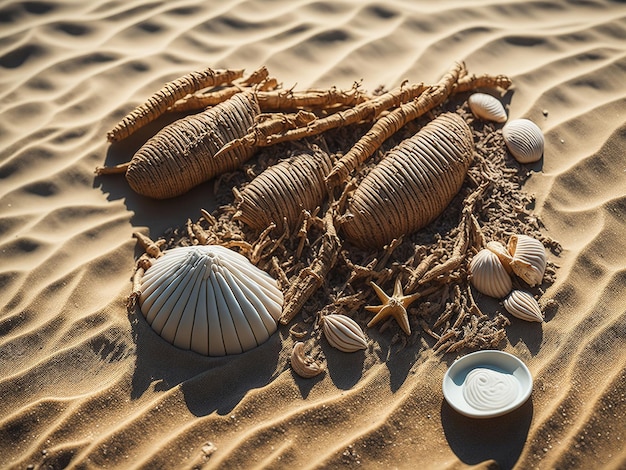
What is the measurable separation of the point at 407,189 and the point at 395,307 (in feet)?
1.99

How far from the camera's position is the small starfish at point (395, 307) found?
8.51 ft

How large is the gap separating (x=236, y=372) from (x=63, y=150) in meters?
1.95

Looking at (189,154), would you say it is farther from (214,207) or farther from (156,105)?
(156,105)

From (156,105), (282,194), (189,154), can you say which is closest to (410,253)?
(282,194)

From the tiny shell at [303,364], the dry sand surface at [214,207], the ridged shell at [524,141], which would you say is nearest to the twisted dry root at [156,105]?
the dry sand surface at [214,207]

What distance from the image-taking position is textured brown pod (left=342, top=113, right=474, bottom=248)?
282 centimetres

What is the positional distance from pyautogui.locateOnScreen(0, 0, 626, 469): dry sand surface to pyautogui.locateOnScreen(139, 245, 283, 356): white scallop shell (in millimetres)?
78

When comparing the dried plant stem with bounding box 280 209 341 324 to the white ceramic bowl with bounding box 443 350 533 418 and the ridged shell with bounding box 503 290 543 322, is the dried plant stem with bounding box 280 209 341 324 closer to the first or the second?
the white ceramic bowl with bounding box 443 350 533 418

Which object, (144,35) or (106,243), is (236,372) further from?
(144,35)

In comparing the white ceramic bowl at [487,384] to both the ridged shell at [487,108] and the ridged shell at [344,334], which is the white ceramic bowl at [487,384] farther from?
the ridged shell at [487,108]

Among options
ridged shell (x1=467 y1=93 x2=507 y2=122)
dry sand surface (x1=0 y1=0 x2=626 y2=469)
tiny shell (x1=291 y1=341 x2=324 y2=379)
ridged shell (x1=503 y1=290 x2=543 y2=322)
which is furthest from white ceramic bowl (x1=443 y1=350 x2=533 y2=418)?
ridged shell (x1=467 y1=93 x2=507 y2=122)

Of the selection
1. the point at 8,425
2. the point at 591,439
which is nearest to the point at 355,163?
the point at 591,439

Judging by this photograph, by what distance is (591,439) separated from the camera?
2285mm

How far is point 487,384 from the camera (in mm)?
2379
